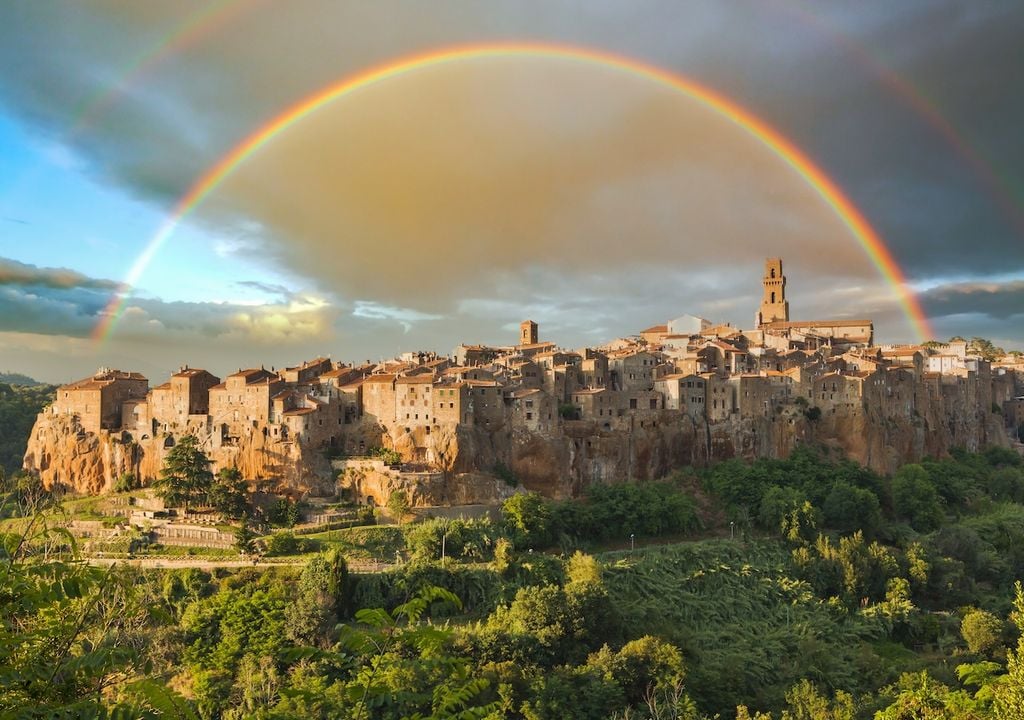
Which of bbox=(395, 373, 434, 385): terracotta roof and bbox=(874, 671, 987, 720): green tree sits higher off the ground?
bbox=(395, 373, 434, 385): terracotta roof

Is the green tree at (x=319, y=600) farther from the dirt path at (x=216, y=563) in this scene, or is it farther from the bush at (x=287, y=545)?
the bush at (x=287, y=545)

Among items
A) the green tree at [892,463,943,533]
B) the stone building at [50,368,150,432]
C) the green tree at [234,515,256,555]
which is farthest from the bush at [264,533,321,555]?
the green tree at [892,463,943,533]

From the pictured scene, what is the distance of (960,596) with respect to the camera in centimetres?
3884

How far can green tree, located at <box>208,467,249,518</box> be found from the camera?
128 ft

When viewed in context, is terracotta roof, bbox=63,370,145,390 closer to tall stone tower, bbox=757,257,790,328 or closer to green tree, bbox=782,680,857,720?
green tree, bbox=782,680,857,720

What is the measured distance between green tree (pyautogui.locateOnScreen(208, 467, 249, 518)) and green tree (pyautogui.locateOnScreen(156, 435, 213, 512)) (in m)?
0.76

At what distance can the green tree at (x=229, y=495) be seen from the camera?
3891 cm

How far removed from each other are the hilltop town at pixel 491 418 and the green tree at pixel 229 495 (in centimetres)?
206

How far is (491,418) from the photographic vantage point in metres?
43.8

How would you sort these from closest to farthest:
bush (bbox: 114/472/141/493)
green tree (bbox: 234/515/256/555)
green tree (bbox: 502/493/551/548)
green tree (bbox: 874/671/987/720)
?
1. green tree (bbox: 874/671/987/720)
2. green tree (bbox: 234/515/256/555)
3. green tree (bbox: 502/493/551/548)
4. bush (bbox: 114/472/141/493)

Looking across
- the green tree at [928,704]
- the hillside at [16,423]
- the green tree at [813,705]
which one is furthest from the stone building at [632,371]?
the hillside at [16,423]

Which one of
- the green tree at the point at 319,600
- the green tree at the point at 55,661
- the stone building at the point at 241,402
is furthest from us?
the stone building at the point at 241,402

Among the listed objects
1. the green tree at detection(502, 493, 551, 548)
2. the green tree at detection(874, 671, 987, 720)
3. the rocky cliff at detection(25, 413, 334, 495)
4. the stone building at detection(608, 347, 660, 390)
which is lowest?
the green tree at detection(874, 671, 987, 720)

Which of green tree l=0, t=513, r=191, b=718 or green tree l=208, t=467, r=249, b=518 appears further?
green tree l=208, t=467, r=249, b=518
